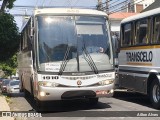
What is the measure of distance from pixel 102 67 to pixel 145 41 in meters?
2.07

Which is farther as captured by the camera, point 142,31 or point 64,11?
point 142,31

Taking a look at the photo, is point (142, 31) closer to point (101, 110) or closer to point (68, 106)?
point (101, 110)

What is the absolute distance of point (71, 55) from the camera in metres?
12.9

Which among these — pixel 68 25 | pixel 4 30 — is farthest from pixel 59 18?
pixel 4 30

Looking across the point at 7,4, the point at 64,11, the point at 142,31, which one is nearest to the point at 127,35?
the point at 142,31

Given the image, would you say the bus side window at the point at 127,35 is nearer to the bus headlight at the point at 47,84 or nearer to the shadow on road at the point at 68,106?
the shadow on road at the point at 68,106

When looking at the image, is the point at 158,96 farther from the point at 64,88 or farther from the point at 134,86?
the point at 64,88

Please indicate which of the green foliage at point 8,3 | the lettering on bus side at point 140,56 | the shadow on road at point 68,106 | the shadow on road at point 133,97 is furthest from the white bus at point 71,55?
the green foliage at point 8,3

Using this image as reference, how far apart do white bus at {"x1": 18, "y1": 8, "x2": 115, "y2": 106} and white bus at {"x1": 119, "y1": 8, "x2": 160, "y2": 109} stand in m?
1.39

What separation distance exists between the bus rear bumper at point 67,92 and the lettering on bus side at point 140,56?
1.97 metres

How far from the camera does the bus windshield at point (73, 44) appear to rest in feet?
41.8

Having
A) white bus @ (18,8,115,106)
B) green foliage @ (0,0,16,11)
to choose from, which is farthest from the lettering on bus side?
green foliage @ (0,0,16,11)

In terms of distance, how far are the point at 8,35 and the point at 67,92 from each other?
8.52m

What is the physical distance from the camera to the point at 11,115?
1205 cm
